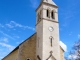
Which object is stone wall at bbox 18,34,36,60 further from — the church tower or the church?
the church tower

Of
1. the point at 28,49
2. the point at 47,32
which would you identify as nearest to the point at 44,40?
the point at 47,32

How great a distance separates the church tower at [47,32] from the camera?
3203 centimetres

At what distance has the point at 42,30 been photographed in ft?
109

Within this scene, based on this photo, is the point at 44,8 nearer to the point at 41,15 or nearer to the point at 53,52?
the point at 41,15

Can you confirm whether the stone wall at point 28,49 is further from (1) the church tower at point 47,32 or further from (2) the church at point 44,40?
(1) the church tower at point 47,32

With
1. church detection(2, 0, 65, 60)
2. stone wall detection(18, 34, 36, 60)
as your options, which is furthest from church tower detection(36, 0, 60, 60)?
stone wall detection(18, 34, 36, 60)

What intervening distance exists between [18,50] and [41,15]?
8.10 meters

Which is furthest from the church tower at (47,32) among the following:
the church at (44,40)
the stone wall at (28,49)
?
the stone wall at (28,49)

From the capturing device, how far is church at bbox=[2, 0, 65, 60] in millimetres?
32156

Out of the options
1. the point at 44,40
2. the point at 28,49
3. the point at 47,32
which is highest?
the point at 47,32

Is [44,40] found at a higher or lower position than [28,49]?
higher

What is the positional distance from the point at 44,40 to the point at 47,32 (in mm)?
1751

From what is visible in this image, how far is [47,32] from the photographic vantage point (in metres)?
33.3

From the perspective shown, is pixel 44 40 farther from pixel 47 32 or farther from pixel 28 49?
pixel 28 49
